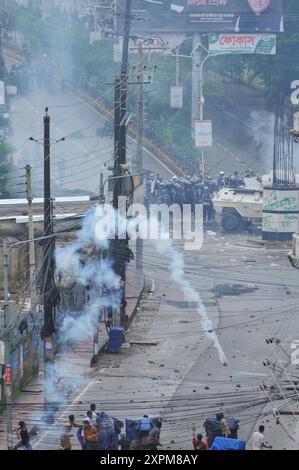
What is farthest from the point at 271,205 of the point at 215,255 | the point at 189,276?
the point at 189,276

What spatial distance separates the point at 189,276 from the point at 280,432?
1489cm

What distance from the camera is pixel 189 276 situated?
36.9 meters

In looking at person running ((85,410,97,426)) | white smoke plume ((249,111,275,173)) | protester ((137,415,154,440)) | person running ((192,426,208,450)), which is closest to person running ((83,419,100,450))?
person running ((85,410,97,426))

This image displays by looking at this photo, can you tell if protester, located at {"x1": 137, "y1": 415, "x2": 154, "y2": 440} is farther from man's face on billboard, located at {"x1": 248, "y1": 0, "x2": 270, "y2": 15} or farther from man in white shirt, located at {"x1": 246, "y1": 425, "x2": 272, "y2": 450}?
man's face on billboard, located at {"x1": 248, "y1": 0, "x2": 270, "y2": 15}

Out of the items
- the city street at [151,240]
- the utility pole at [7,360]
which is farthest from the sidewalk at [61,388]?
the utility pole at [7,360]

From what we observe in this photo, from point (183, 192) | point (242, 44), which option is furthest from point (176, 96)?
point (183, 192)

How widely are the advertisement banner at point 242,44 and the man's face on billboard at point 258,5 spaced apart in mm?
1168

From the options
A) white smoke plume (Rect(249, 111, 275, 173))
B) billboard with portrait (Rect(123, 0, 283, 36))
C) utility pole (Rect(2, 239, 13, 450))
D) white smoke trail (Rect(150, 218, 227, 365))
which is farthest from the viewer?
white smoke plume (Rect(249, 111, 275, 173))

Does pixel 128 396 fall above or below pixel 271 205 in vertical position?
below

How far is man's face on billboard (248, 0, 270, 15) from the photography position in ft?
186

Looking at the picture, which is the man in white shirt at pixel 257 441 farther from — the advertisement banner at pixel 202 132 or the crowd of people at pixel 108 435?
the advertisement banner at pixel 202 132

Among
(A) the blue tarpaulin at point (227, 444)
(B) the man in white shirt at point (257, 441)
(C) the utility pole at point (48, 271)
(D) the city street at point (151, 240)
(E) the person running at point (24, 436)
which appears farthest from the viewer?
(C) the utility pole at point (48, 271)

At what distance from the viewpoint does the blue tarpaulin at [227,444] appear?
19.5m

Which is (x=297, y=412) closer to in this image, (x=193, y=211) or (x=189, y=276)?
(x=189, y=276)
